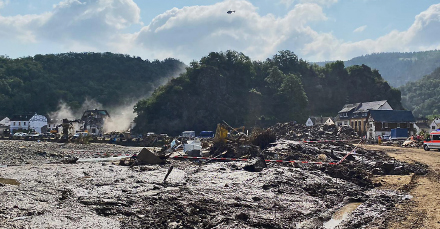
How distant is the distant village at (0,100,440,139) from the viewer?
69.9 meters

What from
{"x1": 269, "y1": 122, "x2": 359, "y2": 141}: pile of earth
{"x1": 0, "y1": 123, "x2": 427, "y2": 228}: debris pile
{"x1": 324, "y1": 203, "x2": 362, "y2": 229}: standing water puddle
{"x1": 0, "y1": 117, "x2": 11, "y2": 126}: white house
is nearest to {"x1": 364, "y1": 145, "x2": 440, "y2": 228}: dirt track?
{"x1": 0, "y1": 123, "x2": 427, "y2": 228}: debris pile

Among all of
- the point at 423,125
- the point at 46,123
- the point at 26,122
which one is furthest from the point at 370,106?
the point at 26,122

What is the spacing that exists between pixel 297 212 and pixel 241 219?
2.56 m

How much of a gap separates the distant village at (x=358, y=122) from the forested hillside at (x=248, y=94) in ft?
36.3

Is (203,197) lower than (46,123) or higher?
lower

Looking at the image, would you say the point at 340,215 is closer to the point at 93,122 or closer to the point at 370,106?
the point at 370,106

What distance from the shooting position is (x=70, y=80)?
158375mm

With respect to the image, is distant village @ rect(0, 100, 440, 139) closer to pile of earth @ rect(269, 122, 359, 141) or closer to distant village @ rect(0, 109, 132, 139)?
distant village @ rect(0, 109, 132, 139)

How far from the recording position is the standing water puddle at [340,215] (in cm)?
1202

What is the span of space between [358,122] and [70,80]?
127m

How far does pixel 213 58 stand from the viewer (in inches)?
4582

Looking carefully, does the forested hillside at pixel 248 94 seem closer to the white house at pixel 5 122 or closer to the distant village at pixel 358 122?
the distant village at pixel 358 122

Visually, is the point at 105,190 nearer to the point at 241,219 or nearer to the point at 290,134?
the point at 241,219

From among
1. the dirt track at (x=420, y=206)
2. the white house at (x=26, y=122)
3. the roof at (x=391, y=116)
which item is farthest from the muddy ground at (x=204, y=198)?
the white house at (x=26, y=122)
